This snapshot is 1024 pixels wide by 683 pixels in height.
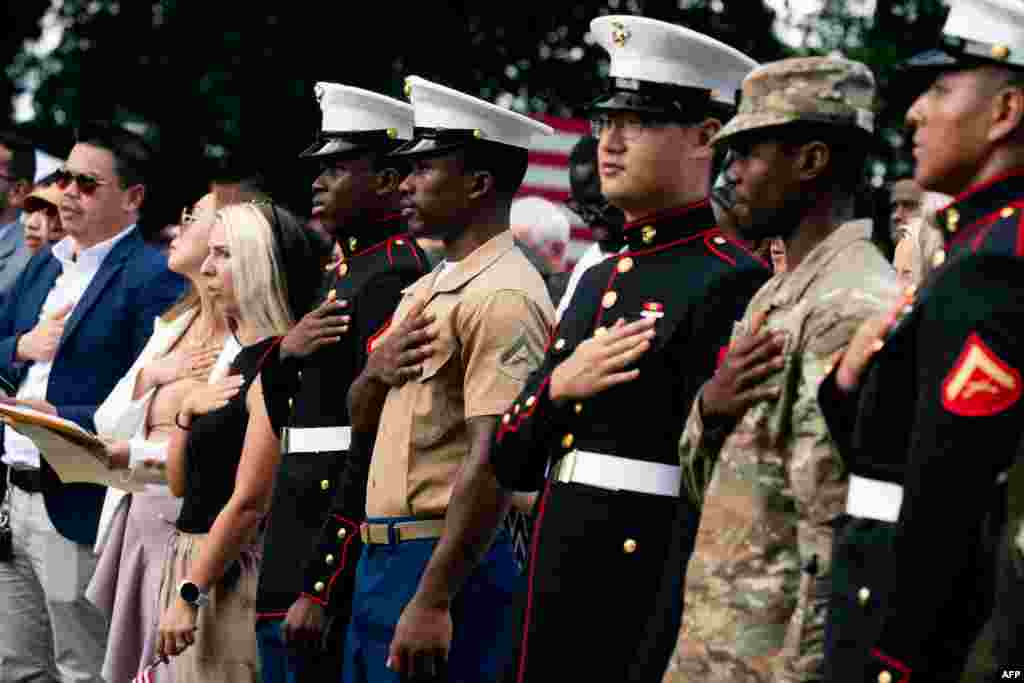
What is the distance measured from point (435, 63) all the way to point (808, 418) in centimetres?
1054

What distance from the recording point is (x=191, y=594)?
6.49 meters

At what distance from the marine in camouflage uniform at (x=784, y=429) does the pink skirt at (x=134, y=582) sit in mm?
3420

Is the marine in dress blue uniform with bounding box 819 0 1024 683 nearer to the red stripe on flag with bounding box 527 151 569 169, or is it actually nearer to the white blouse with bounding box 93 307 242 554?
the white blouse with bounding box 93 307 242 554

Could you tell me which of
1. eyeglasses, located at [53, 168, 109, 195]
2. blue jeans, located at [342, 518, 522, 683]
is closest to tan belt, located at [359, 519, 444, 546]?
blue jeans, located at [342, 518, 522, 683]

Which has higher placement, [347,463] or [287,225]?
[287,225]

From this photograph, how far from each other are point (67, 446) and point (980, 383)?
4.68 meters

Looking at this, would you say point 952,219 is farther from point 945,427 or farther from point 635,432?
point 635,432

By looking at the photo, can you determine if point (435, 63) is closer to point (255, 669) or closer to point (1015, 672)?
point (255, 669)

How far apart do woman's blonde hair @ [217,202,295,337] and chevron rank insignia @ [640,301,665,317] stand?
8.31 feet

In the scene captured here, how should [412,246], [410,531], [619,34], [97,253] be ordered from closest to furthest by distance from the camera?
[619,34], [410,531], [412,246], [97,253]

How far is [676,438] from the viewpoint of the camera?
4422mm

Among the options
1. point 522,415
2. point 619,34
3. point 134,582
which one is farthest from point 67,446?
point 619,34

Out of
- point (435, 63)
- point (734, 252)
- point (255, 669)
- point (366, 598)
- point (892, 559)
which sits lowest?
point (255, 669)

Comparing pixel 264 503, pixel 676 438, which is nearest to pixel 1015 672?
pixel 676 438
